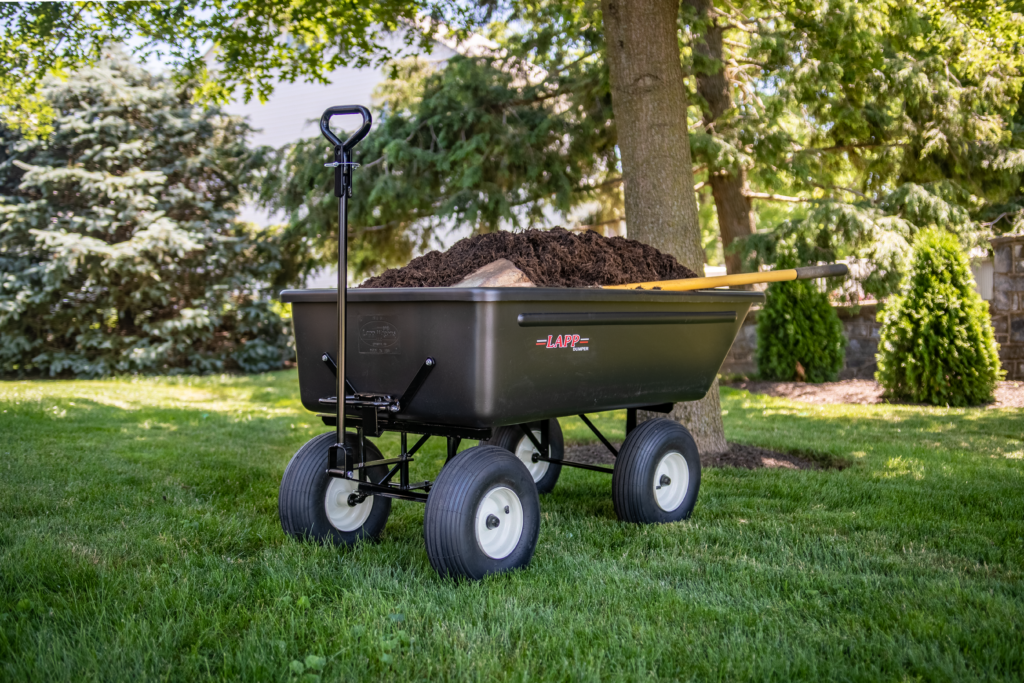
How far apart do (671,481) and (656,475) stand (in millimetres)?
183

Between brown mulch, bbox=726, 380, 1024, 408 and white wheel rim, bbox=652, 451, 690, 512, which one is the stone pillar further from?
white wheel rim, bbox=652, 451, 690, 512

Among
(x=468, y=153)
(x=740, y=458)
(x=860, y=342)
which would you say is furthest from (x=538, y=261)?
(x=860, y=342)

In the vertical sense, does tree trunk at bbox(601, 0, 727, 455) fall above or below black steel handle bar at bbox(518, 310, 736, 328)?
above

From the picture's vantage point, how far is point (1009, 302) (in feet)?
26.3

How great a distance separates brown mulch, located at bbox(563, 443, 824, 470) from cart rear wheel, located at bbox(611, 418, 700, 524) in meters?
1.05

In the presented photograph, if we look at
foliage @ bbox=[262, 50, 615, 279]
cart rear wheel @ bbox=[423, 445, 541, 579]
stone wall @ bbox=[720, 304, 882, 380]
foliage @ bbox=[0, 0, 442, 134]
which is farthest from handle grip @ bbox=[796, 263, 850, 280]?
stone wall @ bbox=[720, 304, 882, 380]

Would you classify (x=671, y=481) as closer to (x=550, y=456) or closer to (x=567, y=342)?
(x=550, y=456)

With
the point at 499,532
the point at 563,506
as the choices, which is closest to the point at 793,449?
the point at 563,506

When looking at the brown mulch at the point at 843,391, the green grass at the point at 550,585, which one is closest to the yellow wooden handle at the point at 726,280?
the green grass at the point at 550,585

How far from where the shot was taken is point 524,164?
8820mm

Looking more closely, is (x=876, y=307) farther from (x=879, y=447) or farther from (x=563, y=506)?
(x=563, y=506)

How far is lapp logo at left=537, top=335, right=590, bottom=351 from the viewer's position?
292cm

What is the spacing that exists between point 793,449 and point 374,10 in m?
4.52

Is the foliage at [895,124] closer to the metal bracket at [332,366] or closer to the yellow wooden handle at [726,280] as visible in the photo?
the yellow wooden handle at [726,280]
